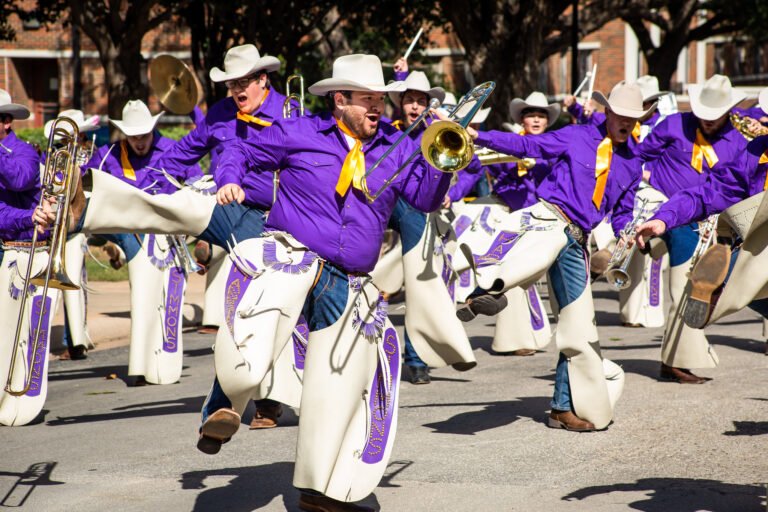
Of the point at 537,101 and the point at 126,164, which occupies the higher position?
the point at 537,101

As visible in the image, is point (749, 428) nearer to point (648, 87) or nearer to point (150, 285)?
point (150, 285)

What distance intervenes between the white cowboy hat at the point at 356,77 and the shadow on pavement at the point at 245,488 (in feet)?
6.54

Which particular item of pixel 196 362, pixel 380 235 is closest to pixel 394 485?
pixel 380 235

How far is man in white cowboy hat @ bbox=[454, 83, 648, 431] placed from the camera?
24.7 ft

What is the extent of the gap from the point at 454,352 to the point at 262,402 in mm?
1299

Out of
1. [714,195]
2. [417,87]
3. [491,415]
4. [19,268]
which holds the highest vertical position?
[417,87]

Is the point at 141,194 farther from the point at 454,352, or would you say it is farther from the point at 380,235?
the point at 454,352

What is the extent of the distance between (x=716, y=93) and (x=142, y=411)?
483 cm

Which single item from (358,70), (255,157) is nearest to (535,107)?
(358,70)

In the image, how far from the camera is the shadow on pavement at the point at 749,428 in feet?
24.2

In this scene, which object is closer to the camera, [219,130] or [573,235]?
[573,235]

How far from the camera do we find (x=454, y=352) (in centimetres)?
761

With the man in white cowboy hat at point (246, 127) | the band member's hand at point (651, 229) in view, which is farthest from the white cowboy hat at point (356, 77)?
the man in white cowboy hat at point (246, 127)

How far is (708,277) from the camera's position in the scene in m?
5.56
